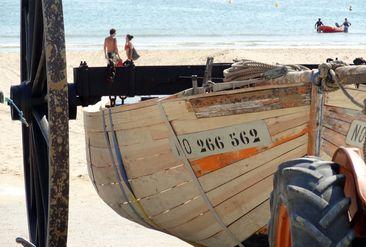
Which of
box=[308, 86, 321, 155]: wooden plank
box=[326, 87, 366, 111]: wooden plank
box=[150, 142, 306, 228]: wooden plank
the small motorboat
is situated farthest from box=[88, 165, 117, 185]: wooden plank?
the small motorboat

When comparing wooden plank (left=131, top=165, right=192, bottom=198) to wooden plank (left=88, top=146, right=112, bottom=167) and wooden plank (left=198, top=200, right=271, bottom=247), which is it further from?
wooden plank (left=198, top=200, right=271, bottom=247)

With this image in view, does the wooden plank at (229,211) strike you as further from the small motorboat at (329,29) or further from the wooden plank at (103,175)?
the small motorboat at (329,29)

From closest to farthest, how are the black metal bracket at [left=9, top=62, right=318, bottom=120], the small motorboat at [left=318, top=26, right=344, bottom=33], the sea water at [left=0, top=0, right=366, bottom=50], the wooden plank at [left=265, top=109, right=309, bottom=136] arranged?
the wooden plank at [left=265, top=109, right=309, bottom=136], the black metal bracket at [left=9, top=62, right=318, bottom=120], the sea water at [left=0, top=0, right=366, bottom=50], the small motorboat at [left=318, top=26, right=344, bottom=33]

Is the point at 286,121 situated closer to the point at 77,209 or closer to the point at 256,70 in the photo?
the point at 256,70

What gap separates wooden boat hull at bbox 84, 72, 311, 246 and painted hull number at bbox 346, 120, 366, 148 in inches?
13.8

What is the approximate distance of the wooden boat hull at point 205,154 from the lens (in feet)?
18.5

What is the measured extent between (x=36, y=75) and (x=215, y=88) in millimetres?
1149

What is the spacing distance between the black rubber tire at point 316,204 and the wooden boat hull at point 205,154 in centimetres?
212

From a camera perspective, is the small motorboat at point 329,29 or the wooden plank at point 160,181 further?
the small motorboat at point 329,29

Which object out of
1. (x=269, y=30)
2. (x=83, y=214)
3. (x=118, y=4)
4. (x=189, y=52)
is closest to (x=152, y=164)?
(x=83, y=214)

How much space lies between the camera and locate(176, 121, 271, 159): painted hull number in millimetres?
5691

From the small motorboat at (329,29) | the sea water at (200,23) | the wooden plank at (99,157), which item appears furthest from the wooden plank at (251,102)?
the small motorboat at (329,29)

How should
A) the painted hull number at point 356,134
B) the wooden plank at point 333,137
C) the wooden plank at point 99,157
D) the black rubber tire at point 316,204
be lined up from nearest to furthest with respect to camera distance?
1. the black rubber tire at point 316,204
2. the painted hull number at point 356,134
3. the wooden plank at point 333,137
4. the wooden plank at point 99,157

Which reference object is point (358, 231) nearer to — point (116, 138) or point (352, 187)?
point (352, 187)
